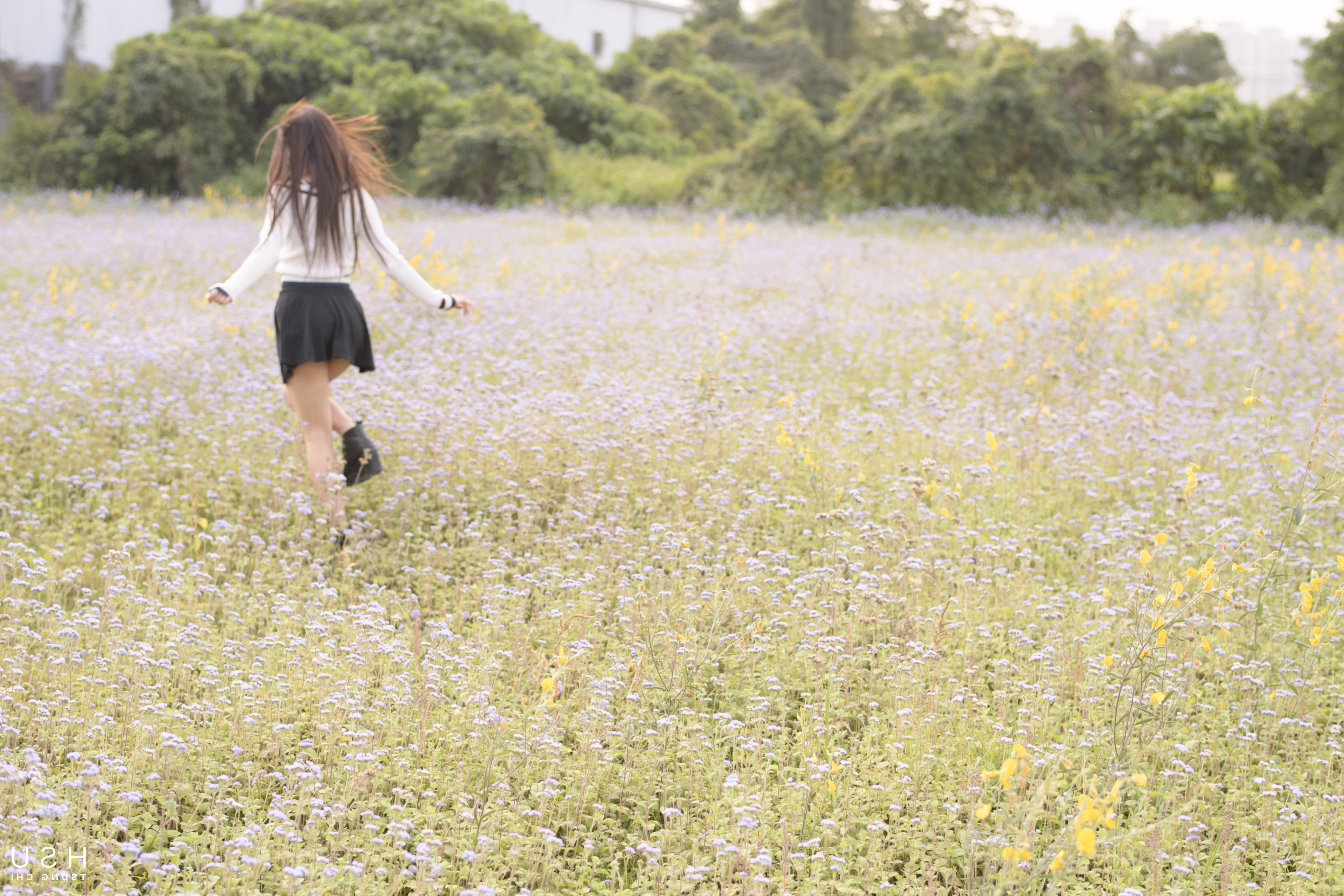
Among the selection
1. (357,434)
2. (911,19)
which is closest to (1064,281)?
(357,434)

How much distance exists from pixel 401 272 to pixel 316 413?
86 cm

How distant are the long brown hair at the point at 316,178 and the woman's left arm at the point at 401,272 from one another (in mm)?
116

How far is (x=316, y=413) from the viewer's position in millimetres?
4984

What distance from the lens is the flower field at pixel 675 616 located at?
282 centimetres

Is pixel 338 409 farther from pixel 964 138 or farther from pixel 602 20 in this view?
pixel 602 20

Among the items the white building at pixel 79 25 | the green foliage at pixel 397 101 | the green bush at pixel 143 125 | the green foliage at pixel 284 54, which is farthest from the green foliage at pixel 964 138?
the green bush at pixel 143 125

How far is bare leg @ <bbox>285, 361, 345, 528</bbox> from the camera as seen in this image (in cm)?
491

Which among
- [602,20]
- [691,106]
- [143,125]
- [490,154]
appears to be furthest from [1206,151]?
[602,20]

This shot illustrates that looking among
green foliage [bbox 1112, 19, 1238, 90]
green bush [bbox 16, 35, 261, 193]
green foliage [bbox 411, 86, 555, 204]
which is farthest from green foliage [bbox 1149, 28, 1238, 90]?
green bush [bbox 16, 35, 261, 193]

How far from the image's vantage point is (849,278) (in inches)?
425

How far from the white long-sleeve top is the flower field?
38.1 inches

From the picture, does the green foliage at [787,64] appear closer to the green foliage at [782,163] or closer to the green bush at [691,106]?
the green bush at [691,106]

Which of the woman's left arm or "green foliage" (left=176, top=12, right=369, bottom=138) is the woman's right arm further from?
"green foliage" (left=176, top=12, right=369, bottom=138)

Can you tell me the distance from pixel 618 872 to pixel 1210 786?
1847 millimetres
